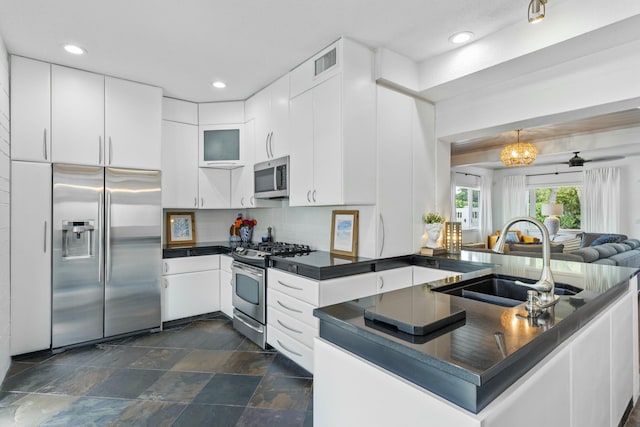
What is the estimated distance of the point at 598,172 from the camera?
7.27 meters

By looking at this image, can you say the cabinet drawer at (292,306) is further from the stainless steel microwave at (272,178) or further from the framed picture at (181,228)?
the framed picture at (181,228)

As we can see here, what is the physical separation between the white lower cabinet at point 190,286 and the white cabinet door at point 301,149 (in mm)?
1424

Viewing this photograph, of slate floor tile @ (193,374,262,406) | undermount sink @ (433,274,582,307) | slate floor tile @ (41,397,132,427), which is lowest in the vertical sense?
slate floor tile @ (41,397,132,427)

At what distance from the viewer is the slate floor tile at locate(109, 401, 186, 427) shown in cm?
193

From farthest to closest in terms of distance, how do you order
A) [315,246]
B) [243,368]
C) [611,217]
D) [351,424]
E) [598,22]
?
[611,217] → [315,246] → [243,368] → [598,22] → [351,424]

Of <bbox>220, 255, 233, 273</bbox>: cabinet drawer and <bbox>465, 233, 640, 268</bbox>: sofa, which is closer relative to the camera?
<bbox>220, 255, 233, 273</bbox>: cabinet drawer

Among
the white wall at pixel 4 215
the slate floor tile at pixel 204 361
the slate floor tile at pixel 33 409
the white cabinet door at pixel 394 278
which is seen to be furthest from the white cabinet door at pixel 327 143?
the white wall at pixel 4 215

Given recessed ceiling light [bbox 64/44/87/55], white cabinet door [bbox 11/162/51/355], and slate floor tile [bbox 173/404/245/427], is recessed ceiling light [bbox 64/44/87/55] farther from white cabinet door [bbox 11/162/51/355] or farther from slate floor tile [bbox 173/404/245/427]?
slate floor tile [bbox 173/404/245/427]

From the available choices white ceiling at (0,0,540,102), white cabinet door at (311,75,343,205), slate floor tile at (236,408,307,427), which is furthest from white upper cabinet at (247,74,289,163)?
slate floor tile at (236,408,307,427)

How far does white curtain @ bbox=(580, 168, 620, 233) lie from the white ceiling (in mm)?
6878

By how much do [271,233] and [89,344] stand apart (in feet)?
6.83

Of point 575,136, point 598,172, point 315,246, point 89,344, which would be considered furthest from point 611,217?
point 89,344

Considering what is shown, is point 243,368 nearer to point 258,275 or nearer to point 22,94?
point 258,275

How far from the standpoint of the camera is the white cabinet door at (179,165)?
142 inches
